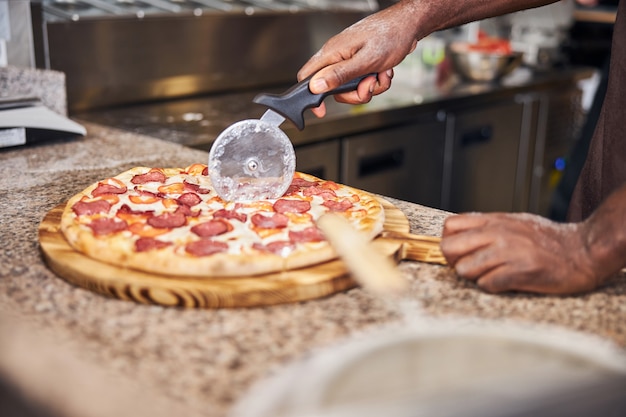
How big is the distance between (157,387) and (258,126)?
71 centimetres

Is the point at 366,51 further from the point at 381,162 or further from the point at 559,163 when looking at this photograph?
the point at 559,163

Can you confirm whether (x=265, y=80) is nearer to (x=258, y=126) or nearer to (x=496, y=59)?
(x=496, y=59)

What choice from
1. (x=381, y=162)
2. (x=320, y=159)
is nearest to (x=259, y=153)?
(x=320, y=159)

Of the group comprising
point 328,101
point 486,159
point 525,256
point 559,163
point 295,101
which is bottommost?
point 559,163

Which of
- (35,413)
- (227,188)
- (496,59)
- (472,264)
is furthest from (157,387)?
(496,59)

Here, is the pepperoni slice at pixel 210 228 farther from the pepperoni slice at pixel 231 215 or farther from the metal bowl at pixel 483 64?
the metal bowl at pixel 483 64

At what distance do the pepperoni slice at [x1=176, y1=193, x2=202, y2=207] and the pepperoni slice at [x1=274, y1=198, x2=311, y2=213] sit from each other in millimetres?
160

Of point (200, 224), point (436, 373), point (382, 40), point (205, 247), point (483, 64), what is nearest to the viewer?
point (436, 373)

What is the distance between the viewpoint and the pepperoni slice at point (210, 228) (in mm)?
1315

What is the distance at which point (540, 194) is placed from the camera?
13.4 feet

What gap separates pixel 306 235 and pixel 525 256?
366mm

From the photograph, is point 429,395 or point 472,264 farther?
point 472,264

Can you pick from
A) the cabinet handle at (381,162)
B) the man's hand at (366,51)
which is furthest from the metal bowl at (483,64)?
the man's hand at (366,51)

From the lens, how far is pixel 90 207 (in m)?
1.44
